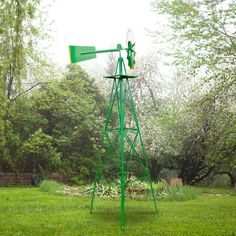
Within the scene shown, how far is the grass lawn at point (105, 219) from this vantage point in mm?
6703

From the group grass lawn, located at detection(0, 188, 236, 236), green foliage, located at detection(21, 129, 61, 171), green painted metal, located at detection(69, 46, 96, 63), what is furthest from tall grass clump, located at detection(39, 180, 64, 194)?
green painted metal, located at detection(69, 46, 96, 63)

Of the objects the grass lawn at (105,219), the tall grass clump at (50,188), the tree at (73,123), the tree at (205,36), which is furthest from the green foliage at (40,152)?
the tree at (205,36)

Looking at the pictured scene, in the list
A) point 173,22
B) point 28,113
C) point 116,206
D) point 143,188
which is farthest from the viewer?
point 28,113

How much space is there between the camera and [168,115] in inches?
778

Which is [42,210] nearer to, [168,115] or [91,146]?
[91,146]

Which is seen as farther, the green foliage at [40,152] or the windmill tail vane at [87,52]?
the green foliage at [40,152]

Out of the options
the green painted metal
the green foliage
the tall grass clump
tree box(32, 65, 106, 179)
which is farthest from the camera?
tree box(32, 65, 106, 179)

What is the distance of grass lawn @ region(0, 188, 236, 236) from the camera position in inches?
264

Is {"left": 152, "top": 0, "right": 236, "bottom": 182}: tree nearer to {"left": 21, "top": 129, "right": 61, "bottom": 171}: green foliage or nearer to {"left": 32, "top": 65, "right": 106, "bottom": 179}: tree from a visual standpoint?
{"left": 21, "top": 129, "right": 61, "bottom": 171}: green foliage

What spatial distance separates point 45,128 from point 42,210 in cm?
1070

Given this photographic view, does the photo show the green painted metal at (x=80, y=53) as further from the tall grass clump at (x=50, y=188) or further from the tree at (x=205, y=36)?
the tall grass clump at (x=50, y=188)

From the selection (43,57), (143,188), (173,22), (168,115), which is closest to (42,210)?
(143,188)

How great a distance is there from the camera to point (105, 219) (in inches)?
315

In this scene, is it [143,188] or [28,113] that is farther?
[28,113]
